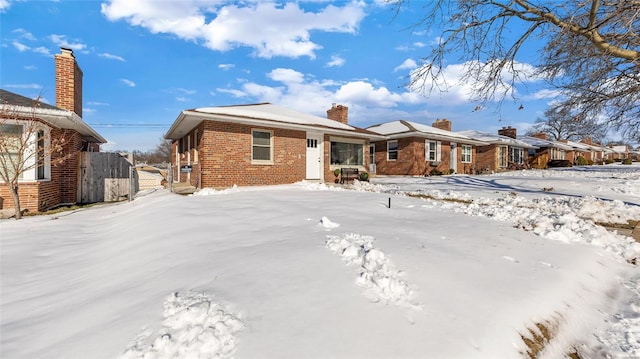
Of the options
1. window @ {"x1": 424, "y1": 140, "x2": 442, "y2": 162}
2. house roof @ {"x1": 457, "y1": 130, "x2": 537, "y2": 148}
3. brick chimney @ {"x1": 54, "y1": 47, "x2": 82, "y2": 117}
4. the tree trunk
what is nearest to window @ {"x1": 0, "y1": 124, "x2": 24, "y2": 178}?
the tree trunk

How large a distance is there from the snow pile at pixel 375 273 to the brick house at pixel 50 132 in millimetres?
9974

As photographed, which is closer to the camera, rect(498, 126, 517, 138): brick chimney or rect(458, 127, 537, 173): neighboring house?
rect(458, 127, 537, 173): neighboring house

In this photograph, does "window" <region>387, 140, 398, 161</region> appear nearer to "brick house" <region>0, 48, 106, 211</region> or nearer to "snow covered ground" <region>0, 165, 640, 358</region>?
"snow covered ground" <region>0, 165, 640, 358</region>

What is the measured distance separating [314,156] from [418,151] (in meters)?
9.65

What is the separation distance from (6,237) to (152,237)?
3.15 meters

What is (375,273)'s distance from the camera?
2879mm

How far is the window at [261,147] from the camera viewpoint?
1228 cm

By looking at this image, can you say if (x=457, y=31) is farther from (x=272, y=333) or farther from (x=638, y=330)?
(x=272, y=333)

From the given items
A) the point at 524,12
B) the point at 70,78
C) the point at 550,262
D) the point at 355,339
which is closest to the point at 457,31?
the point at 524,12

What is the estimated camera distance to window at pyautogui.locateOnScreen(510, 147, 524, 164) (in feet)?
97.6

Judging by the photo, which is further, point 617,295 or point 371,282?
point 617,295

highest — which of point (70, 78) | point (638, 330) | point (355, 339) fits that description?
point (70, 78)

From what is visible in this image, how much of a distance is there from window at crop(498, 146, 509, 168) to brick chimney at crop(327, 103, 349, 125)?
18.3 metres

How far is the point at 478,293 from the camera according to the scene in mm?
2658
